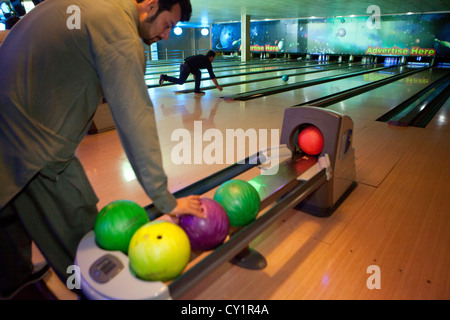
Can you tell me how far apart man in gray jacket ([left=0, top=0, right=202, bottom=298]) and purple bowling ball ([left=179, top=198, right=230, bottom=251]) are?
4.3 inches

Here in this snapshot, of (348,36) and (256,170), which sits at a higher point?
(348,36)

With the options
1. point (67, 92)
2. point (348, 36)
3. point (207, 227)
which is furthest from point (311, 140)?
point (348, 36)

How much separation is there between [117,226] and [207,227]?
0.98ft

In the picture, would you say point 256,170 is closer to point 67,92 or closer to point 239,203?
point 239,203

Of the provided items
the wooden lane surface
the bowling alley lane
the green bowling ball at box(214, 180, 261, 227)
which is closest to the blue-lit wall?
the bowling alley lane

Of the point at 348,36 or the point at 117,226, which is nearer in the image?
the point at 117,226

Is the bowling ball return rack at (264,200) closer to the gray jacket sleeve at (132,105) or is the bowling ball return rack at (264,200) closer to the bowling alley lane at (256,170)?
the bowling alley lane at (256,170)

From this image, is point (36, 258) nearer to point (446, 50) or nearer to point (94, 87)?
point (94, 87)

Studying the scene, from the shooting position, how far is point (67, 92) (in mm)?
814

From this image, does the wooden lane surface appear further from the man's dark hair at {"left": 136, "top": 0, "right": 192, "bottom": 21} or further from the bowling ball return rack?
the man's dark hair at {"left": 136, "top": 0, "right": 192, "bottom": 21}

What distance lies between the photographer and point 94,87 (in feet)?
2.75
